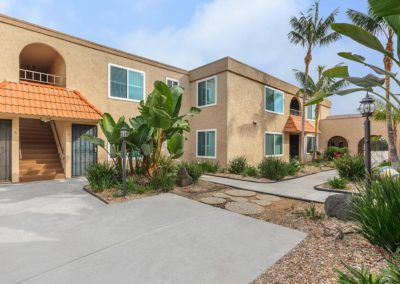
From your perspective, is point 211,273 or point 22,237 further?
point 22,237

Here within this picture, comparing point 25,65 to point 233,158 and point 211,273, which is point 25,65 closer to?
point 233,158

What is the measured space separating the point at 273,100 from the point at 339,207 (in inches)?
521

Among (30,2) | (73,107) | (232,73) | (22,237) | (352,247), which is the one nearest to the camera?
(352,247)

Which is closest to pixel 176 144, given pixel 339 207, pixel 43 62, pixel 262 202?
pixel 262 202

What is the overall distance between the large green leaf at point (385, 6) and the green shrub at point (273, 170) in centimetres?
881

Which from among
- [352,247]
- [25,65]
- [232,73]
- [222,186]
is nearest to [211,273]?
[352,247]

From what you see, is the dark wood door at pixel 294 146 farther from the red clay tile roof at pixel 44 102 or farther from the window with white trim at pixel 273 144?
the red clay tile roof at pixel 44 102

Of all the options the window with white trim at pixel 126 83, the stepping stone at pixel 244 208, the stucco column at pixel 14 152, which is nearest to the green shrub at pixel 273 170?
the stepping stone at pixel 244 208

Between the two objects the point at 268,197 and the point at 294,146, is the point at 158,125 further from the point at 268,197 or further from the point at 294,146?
the point at 294,146

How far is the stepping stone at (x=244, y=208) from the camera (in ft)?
20.4

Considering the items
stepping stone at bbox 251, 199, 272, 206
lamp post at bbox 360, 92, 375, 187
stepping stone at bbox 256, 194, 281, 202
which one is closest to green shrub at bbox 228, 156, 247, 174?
stepping stone at bbox 256, 194, 281, 202

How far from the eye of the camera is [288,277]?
10.2ft

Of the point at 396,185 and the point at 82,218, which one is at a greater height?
the point at 396,185

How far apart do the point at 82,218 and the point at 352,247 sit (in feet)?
19.7
